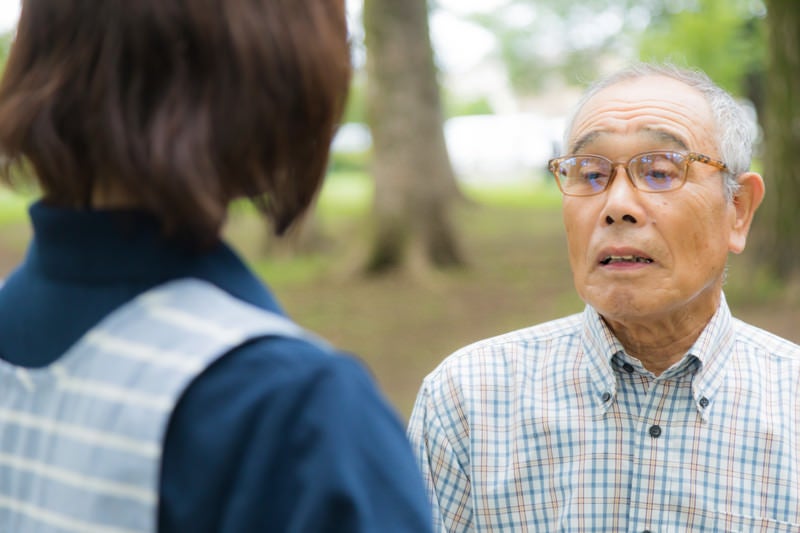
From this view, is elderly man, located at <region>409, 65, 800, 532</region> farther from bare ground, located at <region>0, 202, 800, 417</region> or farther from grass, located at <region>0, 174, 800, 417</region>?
bare ground, located at <region>0, 202, 800, 417</region>

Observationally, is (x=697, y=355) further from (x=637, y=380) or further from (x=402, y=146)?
(x=402, y=146)

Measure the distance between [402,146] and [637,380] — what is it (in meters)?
10.3

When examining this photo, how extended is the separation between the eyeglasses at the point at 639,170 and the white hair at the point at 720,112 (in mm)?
58

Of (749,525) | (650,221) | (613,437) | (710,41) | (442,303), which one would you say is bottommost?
(442,303)

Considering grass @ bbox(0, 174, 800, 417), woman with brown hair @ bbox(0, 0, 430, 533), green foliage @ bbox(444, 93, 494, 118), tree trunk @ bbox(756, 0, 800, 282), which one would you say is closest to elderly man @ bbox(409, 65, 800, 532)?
woman with brown hair @ bbox(0, 0, 430, 533)

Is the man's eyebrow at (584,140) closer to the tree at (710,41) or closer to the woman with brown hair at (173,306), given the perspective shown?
the woman with brown hair at (173,306)

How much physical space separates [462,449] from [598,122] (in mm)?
922

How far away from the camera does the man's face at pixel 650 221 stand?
2.41 m

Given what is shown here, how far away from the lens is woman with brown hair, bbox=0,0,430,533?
1.12 meters

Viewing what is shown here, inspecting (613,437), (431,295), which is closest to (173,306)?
(613,437)

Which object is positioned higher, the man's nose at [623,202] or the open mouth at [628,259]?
the man's nose at [623,202]

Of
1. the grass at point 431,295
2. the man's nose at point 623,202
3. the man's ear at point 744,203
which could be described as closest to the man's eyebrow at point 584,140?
the man's nose at point 623,202

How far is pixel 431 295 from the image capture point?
11.4 metres

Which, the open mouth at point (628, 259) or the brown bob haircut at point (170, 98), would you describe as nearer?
the brown bob haircut at point (170, 98)
